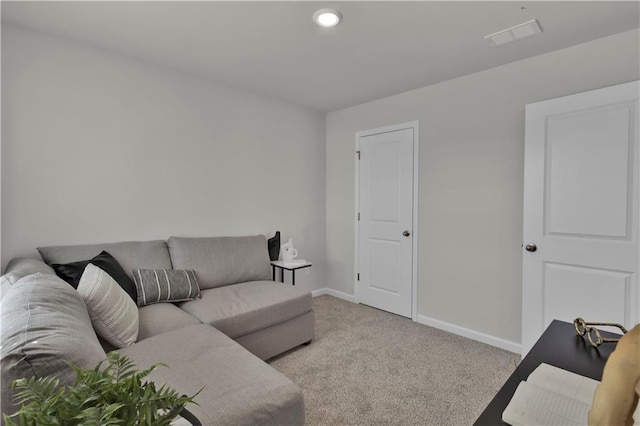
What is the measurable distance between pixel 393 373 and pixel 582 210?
70.8 inches

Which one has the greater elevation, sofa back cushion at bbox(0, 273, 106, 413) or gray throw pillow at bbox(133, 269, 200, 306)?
sofa back cushion at bbox(0, 273, 106, 413)

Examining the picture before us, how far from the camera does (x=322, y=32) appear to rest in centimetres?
220

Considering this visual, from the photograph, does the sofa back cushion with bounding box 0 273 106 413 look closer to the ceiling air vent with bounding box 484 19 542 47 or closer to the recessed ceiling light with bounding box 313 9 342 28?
the recessed ceiling light with bounding box 313 9 342 28

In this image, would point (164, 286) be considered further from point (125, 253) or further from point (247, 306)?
point (247, 306)

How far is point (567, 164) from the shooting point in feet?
7.54

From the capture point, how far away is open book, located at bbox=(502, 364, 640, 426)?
2.64 feet

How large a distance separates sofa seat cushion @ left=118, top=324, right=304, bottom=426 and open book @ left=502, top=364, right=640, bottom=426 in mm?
867

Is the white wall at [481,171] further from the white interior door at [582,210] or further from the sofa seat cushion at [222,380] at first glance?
the sofa seat cushion at [222,380]

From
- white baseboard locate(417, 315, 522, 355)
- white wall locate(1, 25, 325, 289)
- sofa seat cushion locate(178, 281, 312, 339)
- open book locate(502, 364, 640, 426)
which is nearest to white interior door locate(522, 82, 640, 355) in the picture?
white baseboard locate(417, 315, 522, 355)

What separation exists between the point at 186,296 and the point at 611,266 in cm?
305

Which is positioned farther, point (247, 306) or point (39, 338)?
point (247, 306)

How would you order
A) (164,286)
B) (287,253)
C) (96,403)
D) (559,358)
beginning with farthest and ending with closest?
(287,253)
(164,286)
(559,358)
(96,403)

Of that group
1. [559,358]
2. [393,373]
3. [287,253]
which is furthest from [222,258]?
[559,358]

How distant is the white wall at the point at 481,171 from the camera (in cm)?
241
